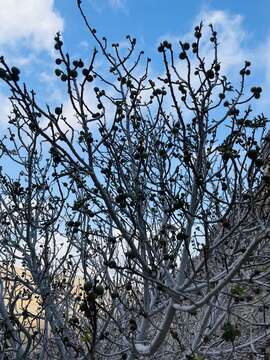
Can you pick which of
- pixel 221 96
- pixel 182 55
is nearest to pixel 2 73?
pixel 182 55

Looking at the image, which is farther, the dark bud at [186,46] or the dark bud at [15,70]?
the dark bud at [186,46]

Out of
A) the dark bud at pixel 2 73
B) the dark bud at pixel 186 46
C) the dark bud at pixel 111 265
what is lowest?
the dark bud at pixel 111 265

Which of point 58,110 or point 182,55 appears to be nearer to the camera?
point 58,110

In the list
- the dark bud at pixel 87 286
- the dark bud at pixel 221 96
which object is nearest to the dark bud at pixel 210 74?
the dark bud at pixel 221 96

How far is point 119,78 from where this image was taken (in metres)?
5.97

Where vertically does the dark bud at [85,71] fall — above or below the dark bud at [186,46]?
below

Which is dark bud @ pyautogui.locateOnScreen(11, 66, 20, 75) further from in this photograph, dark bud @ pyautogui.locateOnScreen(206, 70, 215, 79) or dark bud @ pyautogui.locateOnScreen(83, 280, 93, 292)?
dark bud @ pyautogui.locateOnScreen(206, 70, 215, 79)

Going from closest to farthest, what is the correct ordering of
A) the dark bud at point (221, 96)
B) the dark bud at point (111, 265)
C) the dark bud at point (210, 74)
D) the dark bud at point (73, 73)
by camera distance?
the dark bud at point (111, 265) → the dark bud at point (73, 73) → the dark bud at point (210, 74) → the dark bud at point (221, 96)

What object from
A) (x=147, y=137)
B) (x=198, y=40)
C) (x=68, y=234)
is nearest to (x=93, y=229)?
(x=68, y=234)

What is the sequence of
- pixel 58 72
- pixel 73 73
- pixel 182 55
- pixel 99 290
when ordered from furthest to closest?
pixel 182 55
pixel 58 72
pixel 73 73
pixel 99 290

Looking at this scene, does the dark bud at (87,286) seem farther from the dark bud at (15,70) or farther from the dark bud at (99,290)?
the dark bud at (15,70)

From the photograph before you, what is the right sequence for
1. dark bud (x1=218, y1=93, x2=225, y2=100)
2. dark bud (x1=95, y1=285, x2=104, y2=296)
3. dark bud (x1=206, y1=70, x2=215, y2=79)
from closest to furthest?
dark bud (x1=95, y1=285, x2=104, y2=296)
dark bud (x1=206, y1=70, x2=215, y2=79)
dark bud (x1=218, y1=93, x2=225, y2=100)

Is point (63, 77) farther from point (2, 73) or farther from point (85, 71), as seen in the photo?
point (2, 73)

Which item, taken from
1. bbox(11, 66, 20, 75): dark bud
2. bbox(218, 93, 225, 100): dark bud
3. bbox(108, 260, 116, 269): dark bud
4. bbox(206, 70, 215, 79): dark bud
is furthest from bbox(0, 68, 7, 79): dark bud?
bbox(218, 93, 225, 100): dark bud
